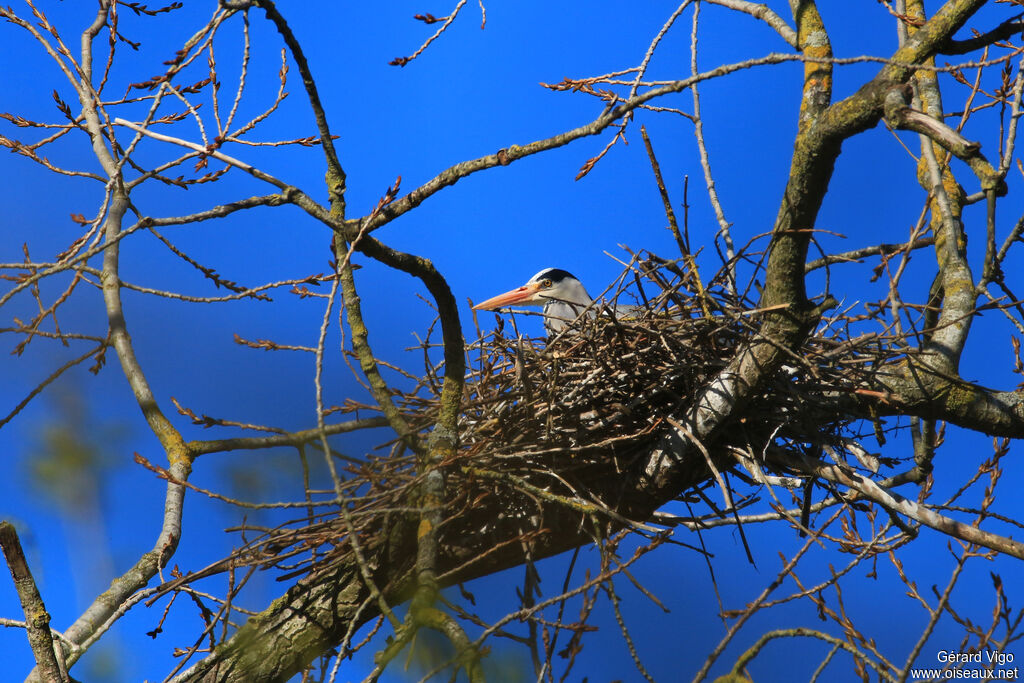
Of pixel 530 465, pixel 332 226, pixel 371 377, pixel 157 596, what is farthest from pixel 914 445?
pixel 157 596

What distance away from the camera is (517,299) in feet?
14.9

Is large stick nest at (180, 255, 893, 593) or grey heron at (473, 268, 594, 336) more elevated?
grey heron at (473, 268, 594, 336)

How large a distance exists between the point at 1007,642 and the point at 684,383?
1.31 metres

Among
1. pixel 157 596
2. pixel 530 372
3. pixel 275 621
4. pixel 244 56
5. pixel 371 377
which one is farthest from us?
pixel 530 372

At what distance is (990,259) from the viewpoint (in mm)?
2412

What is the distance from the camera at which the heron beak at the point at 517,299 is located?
4457 millimetres

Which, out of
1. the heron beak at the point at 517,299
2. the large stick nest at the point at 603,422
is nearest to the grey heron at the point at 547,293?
the heron beak at the point at 517,299

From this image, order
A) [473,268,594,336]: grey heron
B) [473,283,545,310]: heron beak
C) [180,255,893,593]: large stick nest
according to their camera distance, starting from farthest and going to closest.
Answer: [473,283,545,310]: heron beak
[473,268,594,336]: grey heron
[180,255,893,593]: large stick nest

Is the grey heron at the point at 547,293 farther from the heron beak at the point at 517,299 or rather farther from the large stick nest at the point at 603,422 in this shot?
the large stick nest at the point at 603,422

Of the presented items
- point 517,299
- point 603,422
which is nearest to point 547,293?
point 517,299

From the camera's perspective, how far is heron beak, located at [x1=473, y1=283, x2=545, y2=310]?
446 cm

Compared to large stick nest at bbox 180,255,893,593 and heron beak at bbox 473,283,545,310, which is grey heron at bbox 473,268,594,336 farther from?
large stick nest at bbox 180,255,893,593

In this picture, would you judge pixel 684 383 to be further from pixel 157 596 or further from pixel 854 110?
pixel 157 596

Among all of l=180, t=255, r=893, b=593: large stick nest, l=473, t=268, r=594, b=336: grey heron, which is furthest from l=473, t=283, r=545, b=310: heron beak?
l=180, t=255, r=893, b=593: large stick nest
